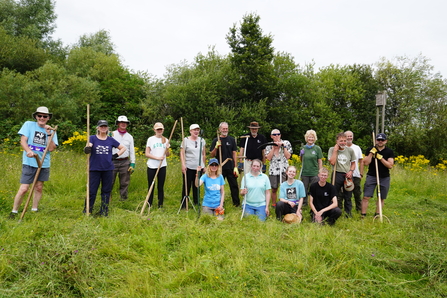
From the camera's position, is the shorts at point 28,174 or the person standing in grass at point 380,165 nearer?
the shorts at point 28,174

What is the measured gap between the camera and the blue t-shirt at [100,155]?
195 inches

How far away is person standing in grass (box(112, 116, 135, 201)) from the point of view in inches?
245

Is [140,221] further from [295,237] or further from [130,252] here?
[295,237]

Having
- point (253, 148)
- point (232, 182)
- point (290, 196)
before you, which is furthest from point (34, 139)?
point (290, 196)

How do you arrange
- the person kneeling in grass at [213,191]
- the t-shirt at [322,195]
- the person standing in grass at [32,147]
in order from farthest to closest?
the person kneeling in grass at [213,191] < the t-shirt at [322,195] < the person standing in grass at [32,147]

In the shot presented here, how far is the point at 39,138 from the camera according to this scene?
16.3 ft

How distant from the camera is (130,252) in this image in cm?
355

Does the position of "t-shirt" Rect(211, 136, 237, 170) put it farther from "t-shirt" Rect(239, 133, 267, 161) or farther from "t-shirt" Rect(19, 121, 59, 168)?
"t-shirt" Rect(19, 121, 59, 168)

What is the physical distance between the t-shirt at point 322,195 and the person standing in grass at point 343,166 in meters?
0.56

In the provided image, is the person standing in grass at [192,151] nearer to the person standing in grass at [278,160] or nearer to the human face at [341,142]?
the person standing in grass at [278,160]

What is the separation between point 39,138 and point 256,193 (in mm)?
3658

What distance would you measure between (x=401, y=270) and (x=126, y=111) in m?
21.9

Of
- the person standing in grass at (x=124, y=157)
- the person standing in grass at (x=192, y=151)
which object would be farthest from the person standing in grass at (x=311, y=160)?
the person standing in grass at (x=124, y=157)

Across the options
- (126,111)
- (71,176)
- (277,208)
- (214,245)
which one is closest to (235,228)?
(214,245)
